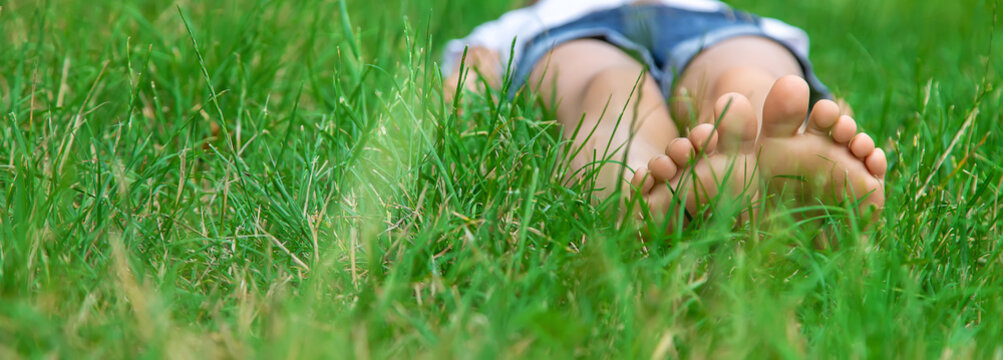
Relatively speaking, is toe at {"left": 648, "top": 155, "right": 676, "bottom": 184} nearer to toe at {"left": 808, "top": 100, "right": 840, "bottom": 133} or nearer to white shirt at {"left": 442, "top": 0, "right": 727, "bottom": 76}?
toe at {"left": 808, "top": 100, "right": 840, "bottom": 133}

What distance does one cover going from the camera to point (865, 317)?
87 cm

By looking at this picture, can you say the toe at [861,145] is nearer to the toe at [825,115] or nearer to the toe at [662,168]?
the toe at [825,115]

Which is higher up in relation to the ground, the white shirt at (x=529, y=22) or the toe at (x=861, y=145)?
the toe at (x=861, y=145)

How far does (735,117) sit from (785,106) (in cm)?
7

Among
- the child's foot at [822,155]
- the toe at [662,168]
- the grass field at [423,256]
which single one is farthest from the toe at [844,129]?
the toe at [662,168]

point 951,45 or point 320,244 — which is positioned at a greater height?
point 320,244

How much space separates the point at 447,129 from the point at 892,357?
63 cm

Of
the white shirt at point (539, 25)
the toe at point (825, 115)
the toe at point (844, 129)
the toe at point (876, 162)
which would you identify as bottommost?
the white shirt at point (539, 25)

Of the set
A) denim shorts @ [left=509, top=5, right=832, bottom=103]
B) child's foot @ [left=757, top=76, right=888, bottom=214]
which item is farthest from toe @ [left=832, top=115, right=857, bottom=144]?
denim shorts @ [left=509, top=5, right=832, bottom=103]

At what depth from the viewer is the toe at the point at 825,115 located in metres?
1.08

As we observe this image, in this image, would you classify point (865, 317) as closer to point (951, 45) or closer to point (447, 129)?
point (447, 129)

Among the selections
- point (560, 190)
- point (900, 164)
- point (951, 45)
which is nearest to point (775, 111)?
point (560, 190)

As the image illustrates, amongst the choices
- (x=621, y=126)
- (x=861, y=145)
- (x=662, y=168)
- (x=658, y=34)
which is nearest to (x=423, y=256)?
(x=662, y=168)

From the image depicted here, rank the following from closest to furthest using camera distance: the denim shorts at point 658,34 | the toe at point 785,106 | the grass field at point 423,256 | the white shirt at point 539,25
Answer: the grass field at point 423,256
the toe at point 785,106
the denim shorts at point 658,34
the white shirt at point 539,25
